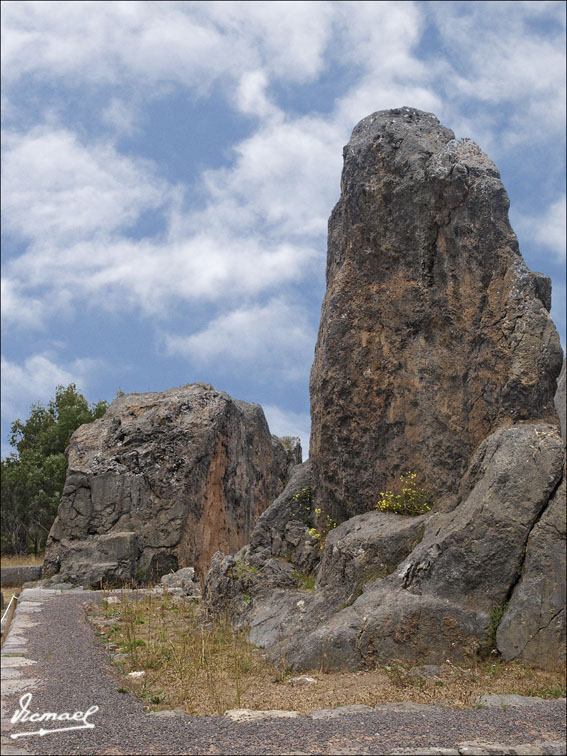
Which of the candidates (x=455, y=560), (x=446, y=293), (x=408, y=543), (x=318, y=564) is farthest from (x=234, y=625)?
(x=446, y=293)

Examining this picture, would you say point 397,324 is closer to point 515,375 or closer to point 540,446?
point 515,375

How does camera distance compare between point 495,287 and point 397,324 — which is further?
point 397,324

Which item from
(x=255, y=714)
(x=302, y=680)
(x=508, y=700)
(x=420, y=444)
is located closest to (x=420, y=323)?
(x=420, y=444)

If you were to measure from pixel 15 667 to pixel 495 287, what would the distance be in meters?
8.08

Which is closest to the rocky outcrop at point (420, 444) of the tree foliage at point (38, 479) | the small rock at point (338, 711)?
the small rock at point (338, 711)

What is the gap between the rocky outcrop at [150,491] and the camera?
17188mm

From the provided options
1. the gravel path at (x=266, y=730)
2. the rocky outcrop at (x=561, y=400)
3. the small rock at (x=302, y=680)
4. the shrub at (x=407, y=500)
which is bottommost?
the small rock at (x=302, y=680)

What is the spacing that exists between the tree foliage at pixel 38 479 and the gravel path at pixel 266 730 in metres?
27.4

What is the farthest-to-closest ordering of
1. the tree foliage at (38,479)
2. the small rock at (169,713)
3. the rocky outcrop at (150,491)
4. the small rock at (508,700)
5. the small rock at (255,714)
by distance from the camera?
the tree foliage at (38,479) < the rocky outcrop at (150,491) < the small rock at (508,700) < the small rock at (169,713) < the small rock at (255,714)

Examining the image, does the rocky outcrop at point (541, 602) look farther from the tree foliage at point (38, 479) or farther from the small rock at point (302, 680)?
the tree foliage at point (38, 479)

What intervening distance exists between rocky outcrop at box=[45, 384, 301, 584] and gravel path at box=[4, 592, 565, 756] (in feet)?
35.1

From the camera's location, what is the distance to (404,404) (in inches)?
430

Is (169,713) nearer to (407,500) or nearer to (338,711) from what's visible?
(338,711)

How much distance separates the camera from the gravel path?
15.9 feet
